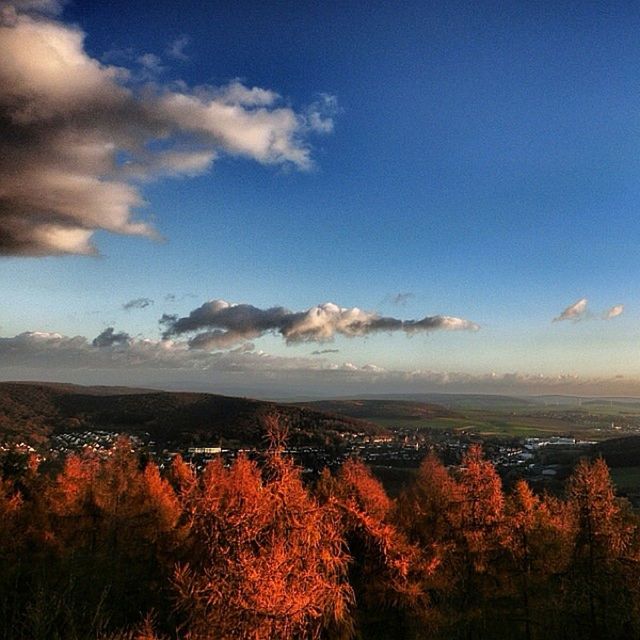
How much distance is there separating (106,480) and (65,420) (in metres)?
144

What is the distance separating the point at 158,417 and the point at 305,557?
176426 millimetres

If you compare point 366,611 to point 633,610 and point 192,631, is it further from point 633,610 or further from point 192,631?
point 192,631

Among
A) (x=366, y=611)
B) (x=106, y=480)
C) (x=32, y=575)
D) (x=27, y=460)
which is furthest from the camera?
(x=27, y=460)

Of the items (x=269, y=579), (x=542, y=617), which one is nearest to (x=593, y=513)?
(x=542, y=617)

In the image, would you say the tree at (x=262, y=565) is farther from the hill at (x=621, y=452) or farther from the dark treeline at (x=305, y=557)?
the hill at (x=621, y=452)

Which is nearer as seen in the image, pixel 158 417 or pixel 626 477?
pixel 626 477

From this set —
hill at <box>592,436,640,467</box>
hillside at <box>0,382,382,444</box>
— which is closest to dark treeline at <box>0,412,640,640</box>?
hill at <box>592,436,640,467</box>

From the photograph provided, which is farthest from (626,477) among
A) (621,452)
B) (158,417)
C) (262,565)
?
(158,417)

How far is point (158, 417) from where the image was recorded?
17800cm

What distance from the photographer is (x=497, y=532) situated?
28266 mm

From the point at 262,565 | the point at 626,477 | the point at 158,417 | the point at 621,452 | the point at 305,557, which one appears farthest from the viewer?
the point at 158,417

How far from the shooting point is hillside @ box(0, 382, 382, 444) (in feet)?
467

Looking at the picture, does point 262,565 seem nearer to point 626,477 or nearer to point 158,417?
point 626,477

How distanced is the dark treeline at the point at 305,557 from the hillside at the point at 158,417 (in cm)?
9081
